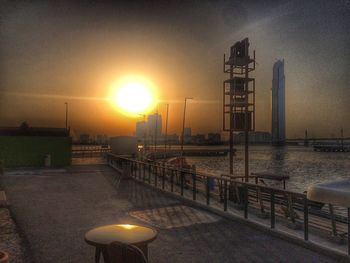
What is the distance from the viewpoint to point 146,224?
10.2 metres

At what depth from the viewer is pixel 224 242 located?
8352mm

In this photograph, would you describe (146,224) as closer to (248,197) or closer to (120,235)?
(120,235)

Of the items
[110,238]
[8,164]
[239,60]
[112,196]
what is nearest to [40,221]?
[112,196]

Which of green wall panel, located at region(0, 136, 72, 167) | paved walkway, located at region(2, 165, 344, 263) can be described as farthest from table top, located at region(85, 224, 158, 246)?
green wall panel, located at region(0, 136, 72, 167)

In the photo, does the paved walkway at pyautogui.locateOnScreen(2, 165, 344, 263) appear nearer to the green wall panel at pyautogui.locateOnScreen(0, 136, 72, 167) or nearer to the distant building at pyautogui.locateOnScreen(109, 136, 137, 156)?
the green wall panel at pyautogui.locateOnScreen(0, 136, 72, 167)

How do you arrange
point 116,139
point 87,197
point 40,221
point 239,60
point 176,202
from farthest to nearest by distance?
point 116,139 < point 239,60 < point 87,197 < point 176,202 < point 40,221

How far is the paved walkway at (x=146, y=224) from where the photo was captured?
24.5 feet

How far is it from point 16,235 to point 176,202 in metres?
6.20

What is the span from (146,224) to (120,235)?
189 inches

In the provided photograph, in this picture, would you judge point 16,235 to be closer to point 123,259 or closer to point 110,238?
point 110,238

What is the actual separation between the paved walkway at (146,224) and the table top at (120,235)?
1.70m

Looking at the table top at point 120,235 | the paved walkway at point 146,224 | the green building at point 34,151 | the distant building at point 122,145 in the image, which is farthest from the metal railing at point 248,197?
the distant building at point 122,145

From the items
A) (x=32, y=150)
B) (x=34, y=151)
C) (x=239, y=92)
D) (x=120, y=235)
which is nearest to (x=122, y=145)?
(x=34, y=151)

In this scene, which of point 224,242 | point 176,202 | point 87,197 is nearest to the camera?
point 224,242
